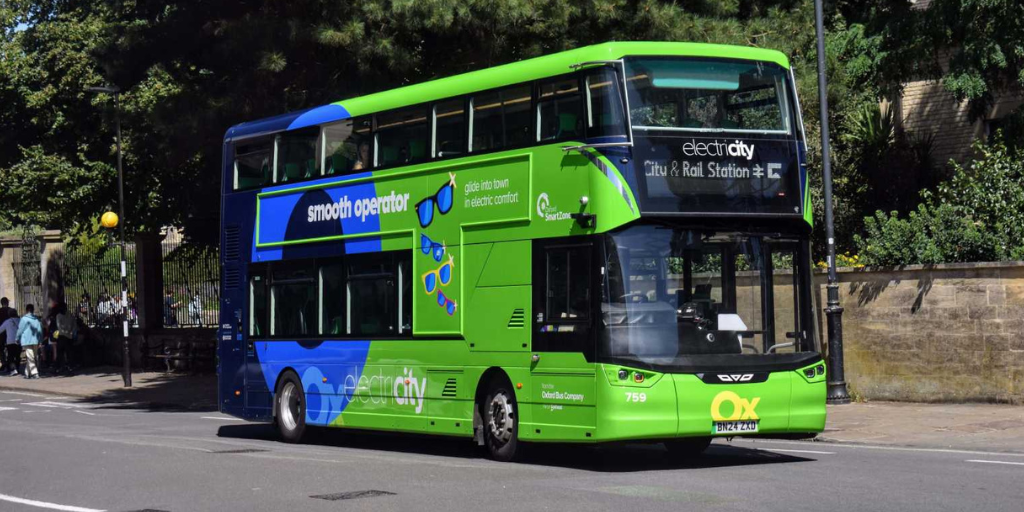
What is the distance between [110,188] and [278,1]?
574 inches

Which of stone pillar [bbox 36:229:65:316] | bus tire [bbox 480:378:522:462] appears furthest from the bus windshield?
stone pillar [bbox 36:229:65:316]

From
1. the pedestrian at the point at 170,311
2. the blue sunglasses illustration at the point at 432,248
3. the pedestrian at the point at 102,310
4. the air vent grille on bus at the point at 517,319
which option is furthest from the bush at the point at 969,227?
the pedestrian at the point at 102,310

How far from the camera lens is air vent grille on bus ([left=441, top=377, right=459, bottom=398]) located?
619 inches

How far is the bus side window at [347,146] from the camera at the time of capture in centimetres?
1742

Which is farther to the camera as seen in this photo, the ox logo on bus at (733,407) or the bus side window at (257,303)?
the bus side window at (257,303)

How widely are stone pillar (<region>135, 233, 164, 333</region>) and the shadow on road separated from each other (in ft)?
59.0

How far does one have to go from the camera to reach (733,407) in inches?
543

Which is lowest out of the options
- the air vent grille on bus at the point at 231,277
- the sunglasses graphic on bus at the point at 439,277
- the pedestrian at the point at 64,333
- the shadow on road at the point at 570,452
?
the shadow on road at the point at 570,452

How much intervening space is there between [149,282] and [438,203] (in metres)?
24.0

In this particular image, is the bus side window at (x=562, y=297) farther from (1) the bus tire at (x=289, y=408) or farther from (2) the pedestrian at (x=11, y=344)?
(2) the pedestrian at (x=11, y=344)

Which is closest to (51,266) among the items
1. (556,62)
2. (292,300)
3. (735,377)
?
(292,300)

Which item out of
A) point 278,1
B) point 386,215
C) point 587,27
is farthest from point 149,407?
point 386,215

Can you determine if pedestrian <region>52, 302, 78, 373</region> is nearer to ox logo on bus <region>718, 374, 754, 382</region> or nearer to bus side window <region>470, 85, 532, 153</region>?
bus side window <region>470, 85, 532, 153</region>

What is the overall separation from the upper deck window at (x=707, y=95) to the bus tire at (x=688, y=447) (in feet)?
11.9
